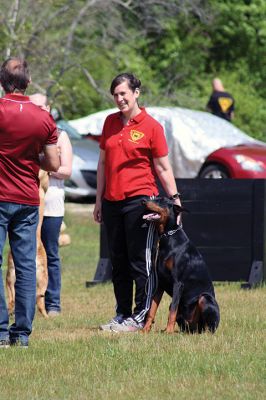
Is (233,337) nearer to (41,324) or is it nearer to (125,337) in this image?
(125,337)

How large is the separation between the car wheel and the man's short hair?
475 inches

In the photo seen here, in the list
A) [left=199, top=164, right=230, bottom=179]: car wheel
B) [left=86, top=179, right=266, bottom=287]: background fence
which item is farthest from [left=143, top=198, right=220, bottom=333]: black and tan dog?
[left=199, top=164, right=230, bottom=179]: car wheel

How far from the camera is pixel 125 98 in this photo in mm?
9477

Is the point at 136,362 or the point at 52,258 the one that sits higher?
the point at 136,362

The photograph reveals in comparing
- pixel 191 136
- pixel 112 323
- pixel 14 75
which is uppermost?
pixel 14 75

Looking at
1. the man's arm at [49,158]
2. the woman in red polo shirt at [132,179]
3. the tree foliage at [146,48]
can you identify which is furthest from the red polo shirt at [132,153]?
the tree foliage at [146,48]

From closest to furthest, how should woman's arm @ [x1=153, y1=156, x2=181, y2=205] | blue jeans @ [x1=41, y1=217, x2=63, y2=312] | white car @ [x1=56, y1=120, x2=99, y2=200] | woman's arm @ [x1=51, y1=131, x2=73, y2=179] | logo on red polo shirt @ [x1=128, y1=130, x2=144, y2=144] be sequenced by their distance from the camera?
logo on red polo shirt @ [x1=128, y1=130, x2=144, y2=144], woman's arm @ [x1=153, y1=156, x2=181, y2=205], woman's arm @ [x1=51, y1=131, x2=73, y2=179], blue jeans @ [x1=41, y1=217, x2=63, y2=312], white car @ [x1=56, y1=120, x2=99, y2=200]

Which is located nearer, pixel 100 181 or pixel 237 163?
pixel 100 181

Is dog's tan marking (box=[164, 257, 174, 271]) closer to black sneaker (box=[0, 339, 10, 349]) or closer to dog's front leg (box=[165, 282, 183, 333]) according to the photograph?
dog's front leg (box=[165, 282, 183, 333])

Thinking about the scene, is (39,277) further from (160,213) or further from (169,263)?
(160,213)

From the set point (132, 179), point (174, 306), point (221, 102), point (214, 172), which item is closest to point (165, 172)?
point (132, 179)

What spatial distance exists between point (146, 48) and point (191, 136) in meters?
9.53

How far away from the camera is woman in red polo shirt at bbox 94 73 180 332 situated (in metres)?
9.45

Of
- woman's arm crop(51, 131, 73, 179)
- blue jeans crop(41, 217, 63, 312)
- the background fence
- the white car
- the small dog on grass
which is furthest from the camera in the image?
the white car
